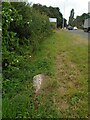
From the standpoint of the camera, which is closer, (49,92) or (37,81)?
(49,92)

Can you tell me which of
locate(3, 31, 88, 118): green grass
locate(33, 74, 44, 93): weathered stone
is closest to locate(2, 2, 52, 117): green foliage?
locate(3, 31, 88, 118): green grass

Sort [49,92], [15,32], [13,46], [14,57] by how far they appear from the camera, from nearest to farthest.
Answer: [49,92]
[14,57]
[13,46]
[15,32]

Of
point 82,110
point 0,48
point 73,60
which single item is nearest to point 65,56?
point 73,60

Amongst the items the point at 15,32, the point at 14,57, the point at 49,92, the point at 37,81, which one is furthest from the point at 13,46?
the point at 49,92

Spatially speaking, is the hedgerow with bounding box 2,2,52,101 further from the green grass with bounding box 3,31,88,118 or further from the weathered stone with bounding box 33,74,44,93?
the weathered stone with bounding box 33,74,44,93

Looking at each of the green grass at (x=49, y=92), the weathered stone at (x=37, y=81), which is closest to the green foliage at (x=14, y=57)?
the green grass at (x=49, y=92)

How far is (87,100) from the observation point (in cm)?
719

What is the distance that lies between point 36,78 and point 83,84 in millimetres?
1318

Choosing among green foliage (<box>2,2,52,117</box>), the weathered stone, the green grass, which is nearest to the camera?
the green grass

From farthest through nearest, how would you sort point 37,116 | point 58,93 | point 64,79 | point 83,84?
point 64,79, point 83,84, point 58,93, point 37,116

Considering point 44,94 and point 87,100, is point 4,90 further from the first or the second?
point 87,100

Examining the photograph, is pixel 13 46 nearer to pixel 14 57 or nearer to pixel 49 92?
pixel 14 57

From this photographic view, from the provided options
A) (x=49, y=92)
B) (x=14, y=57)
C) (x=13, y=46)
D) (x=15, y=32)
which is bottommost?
(x=49, y=92)

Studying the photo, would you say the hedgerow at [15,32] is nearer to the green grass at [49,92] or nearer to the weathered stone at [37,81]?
the green grass at [49,92]
